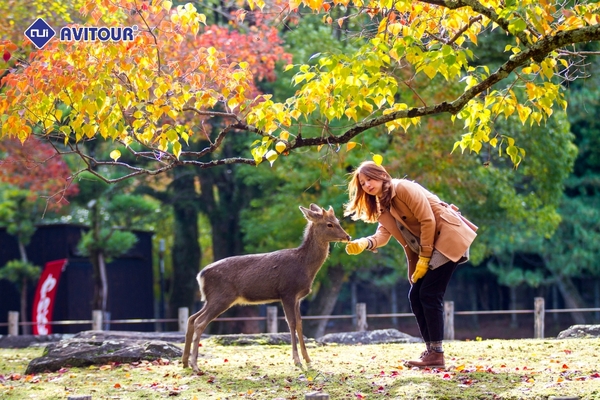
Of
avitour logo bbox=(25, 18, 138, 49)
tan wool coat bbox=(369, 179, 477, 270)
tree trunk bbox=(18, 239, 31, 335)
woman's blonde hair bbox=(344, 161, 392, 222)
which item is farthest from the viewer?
tree trunk bbox=(18, 239, 31, 335)

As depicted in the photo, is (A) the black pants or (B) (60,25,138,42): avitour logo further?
(B) (60,25,138,42): avitour logo

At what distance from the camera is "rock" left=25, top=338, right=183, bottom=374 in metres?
8.97

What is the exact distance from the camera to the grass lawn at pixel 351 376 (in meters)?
6.41

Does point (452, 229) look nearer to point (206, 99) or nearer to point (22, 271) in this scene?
point (206, 99)

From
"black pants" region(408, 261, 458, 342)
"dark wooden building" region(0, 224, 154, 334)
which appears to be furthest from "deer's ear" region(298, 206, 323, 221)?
"dark wooden building" region(0, 224, 154, 334)

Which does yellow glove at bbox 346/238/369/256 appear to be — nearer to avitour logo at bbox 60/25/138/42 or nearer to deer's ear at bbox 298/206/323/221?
deer's ear at bbox 298/206/323/221

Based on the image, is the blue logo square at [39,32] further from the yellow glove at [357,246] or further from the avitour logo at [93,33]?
the yellow glove at [357,246]

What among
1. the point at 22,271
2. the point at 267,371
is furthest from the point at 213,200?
the point at 267,371

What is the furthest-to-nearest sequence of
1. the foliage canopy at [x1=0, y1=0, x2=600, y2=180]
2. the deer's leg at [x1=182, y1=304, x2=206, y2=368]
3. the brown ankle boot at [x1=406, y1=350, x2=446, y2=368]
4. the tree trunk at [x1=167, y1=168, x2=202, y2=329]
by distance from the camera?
1. the tree trunk at [x1=167, y1=168, x2=202, y2=329]
2. the deer's leg at [x1=182, y1=304, x2=206, y2=368]
3. the brown ankle boot at [x1=406, y1=350, x2=446, y2=368]
4. the foliage canopy at [x1=0, y1=0, x2=600, y2=180]

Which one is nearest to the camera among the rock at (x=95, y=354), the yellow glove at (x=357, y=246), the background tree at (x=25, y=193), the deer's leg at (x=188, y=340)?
the yellow glove at (x=357, y=246)

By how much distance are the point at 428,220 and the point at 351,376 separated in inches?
61.6

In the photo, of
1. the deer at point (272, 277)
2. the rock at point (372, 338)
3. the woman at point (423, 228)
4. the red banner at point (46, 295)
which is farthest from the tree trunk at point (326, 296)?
the woman at point (423, 228)

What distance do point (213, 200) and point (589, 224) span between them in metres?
12.2

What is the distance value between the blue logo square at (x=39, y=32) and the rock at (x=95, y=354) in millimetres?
6270
